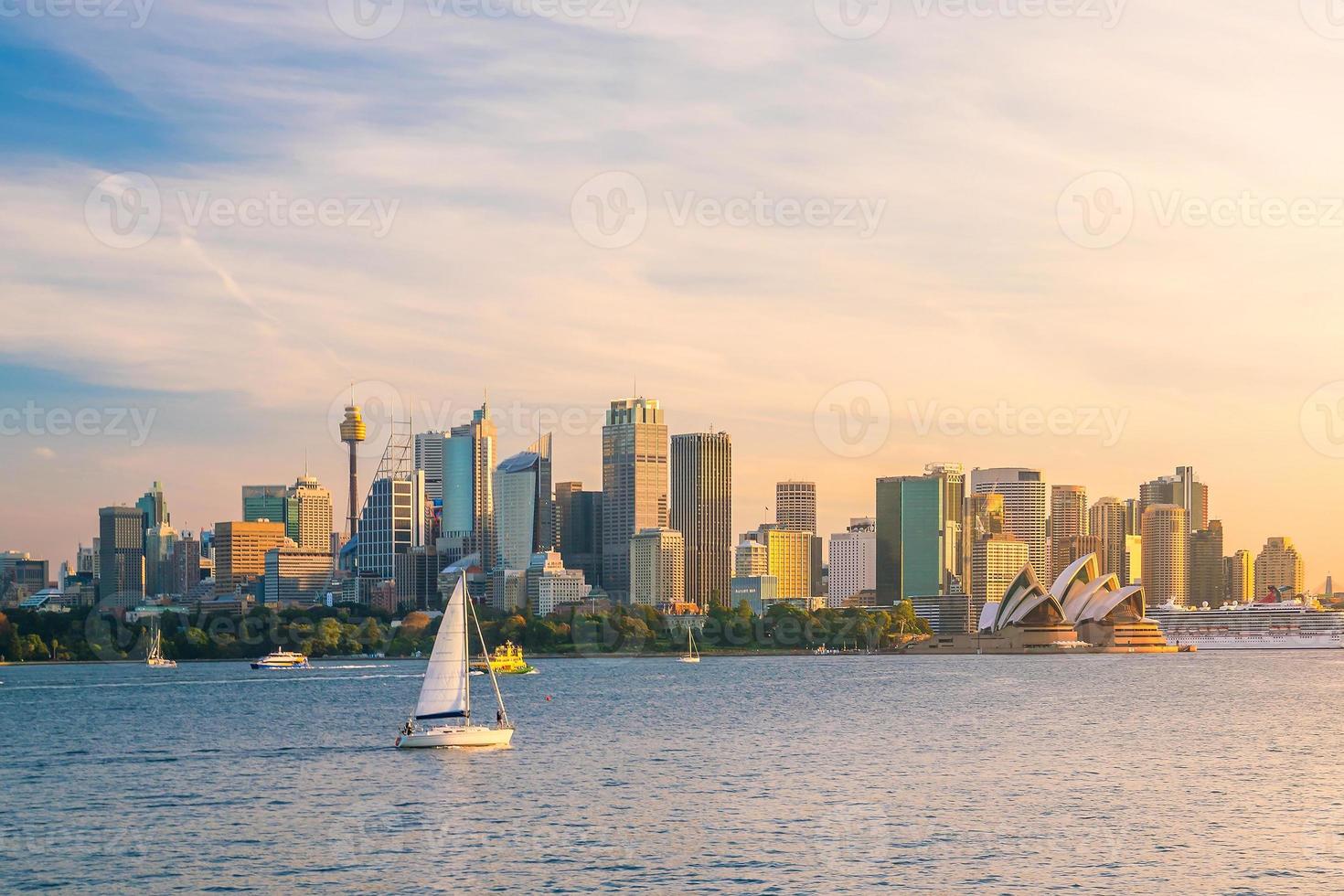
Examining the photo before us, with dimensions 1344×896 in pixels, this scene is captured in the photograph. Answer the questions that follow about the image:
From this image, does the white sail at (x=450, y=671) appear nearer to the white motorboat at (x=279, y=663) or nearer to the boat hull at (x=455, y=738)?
the boat hull at (x=455, y=738)

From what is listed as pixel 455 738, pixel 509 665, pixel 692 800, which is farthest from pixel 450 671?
pixel 509 665

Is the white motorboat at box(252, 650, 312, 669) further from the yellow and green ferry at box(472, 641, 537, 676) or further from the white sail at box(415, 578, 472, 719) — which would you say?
the white sail at box(415, 578, 472, 719)

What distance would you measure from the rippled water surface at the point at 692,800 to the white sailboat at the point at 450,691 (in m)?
0.91

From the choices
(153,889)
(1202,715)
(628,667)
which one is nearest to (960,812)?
(153,889)

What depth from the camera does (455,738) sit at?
70438 mm

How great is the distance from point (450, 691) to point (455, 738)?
215 cm

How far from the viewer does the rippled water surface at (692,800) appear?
144 feet

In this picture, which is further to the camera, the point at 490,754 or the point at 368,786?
the point at 490,754

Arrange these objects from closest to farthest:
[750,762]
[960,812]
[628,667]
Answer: [960,812] < [750,762] < [628,667]

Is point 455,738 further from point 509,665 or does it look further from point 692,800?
point 509,665

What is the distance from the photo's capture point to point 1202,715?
9881 cm

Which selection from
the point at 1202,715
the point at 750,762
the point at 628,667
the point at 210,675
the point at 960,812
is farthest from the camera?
the point at 628,667

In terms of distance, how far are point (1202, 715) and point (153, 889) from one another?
72657 mm

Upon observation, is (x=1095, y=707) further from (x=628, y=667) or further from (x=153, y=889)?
(x=628, y=667)
